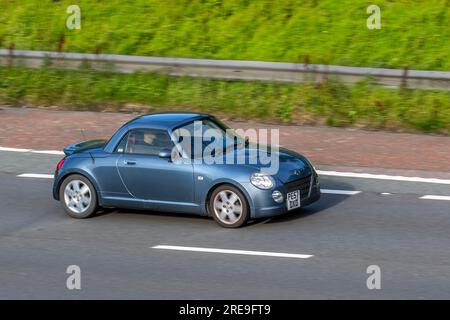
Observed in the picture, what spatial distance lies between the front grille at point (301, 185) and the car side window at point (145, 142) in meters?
1.72

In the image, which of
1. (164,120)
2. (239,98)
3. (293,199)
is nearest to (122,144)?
(164,120)

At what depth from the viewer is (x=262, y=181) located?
12688 millimetres

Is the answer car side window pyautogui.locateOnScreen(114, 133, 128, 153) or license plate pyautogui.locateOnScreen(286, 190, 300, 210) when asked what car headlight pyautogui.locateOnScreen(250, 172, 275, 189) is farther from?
car side window pyautogui.locateOnScreen(114, 133, 128, 153)

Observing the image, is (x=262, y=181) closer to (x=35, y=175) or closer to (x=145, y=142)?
(x=145, y=142)

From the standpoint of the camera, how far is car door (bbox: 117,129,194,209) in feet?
43.0

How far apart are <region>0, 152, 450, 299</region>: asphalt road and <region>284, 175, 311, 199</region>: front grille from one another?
16.3 inches

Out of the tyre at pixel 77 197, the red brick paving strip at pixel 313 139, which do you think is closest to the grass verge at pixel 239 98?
the red brick paving strip at pixel 313 139

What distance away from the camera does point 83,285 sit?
10.8 meters

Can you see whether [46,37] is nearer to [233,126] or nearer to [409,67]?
[233,126]

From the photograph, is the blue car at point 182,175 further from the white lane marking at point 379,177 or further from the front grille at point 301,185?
the white lane marking at point 379,177

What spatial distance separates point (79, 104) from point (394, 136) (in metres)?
6.59

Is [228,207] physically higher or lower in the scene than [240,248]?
higher

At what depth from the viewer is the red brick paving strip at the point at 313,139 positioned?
16.5 m

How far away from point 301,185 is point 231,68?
7.06 m
